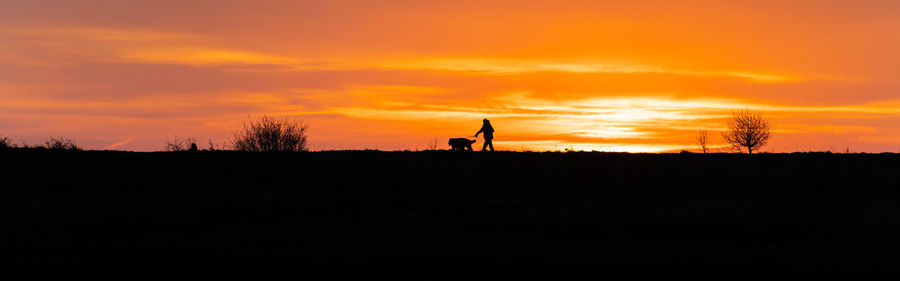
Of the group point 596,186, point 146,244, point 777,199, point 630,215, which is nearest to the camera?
point 146,244

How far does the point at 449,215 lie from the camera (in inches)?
790

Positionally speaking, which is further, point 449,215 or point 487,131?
point 487,131

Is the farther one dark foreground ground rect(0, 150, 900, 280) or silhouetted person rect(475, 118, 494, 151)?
silhouetted person rect(475, 118, 494, 151)

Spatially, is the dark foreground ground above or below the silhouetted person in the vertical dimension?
below

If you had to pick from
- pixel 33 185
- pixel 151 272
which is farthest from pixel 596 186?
pixel 33 185

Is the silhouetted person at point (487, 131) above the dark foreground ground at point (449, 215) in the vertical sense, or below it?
above

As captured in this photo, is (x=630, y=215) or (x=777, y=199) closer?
(x=630, y=215)

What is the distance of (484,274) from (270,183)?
17409 mm

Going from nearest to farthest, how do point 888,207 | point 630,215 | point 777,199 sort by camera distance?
point 630,215
point 888,207
point 777,199

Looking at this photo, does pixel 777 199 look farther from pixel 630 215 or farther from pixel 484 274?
pixel 484 274

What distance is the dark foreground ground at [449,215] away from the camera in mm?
13062

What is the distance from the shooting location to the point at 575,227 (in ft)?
57.3

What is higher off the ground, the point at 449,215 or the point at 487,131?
the point at 487,131

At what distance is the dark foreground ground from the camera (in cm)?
1306
